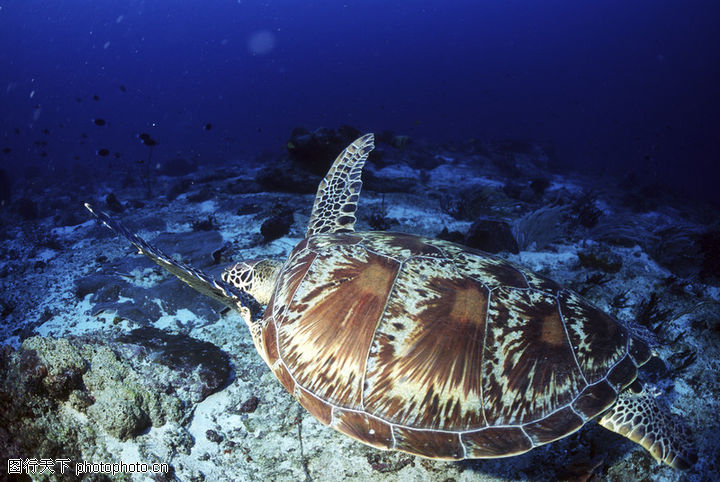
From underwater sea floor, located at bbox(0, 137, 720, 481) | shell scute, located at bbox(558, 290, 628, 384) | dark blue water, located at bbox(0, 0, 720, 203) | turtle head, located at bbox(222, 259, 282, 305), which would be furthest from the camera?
dark blue water, located at bbox(0, 0, 720, 203)

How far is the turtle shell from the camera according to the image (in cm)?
179

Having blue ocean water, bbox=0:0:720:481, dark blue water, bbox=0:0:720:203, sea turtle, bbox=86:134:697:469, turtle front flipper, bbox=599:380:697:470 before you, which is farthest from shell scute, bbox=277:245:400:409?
dark blue water, bbox=0:0:720:203

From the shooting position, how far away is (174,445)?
2285 mm

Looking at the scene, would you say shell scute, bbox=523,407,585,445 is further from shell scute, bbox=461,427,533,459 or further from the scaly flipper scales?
the scaly flipper scales

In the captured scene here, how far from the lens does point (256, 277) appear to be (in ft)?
10.1

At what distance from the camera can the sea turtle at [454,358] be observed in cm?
179

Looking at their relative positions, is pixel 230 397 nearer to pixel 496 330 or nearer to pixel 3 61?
pixel 496 330

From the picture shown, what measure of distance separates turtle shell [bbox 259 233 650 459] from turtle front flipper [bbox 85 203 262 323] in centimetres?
58

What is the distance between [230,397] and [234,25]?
521 feet

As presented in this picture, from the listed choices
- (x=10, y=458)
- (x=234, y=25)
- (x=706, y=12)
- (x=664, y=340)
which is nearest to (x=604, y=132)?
(x=706, y=12)

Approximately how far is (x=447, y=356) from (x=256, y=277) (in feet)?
6.68

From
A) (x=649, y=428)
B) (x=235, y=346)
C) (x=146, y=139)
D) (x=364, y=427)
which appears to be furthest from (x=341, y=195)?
(x=146, y=139)

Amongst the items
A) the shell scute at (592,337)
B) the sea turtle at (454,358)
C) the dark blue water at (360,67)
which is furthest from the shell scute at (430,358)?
the dark blue water at (360,67)

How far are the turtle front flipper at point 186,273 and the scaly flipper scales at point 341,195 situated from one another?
1223mm
